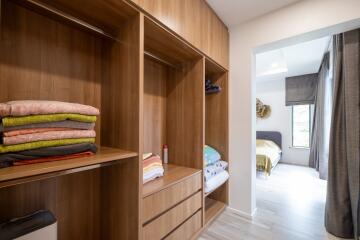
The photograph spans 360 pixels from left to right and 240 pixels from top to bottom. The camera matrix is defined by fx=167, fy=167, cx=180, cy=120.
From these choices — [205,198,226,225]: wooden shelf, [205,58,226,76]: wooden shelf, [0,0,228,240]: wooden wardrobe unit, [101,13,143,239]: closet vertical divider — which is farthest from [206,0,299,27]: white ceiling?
[205,198,226,225]: wooden shelf

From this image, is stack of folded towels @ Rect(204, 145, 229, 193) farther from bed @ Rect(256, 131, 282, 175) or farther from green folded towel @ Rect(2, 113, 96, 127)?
bed @ Rect(256, 131, 282, 175)

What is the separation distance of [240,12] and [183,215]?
7.12 feet

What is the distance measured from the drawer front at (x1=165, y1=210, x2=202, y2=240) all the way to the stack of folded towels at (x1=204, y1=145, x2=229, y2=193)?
0.29 meters

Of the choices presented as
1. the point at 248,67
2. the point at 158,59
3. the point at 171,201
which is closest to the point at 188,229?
the point at 171,201

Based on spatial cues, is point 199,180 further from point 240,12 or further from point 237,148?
point 240,12

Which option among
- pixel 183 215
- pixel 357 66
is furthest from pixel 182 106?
pixel 357 66

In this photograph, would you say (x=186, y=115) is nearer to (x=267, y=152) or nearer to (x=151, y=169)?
(x=151, y=169)

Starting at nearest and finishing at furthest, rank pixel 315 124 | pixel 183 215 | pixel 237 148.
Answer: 1. pixel 183 215
2. pixel 237 148
3. pixel 315 124

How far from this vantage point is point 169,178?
55.7 inches

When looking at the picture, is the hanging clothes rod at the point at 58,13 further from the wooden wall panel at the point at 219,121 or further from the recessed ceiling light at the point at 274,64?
the recessed ceiling light at the point at 274,64

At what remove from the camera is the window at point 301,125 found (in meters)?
4.79

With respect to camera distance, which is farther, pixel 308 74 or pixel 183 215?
pixel 308 74

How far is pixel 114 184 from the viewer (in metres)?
1.18

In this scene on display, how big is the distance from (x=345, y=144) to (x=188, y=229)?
1.77m
